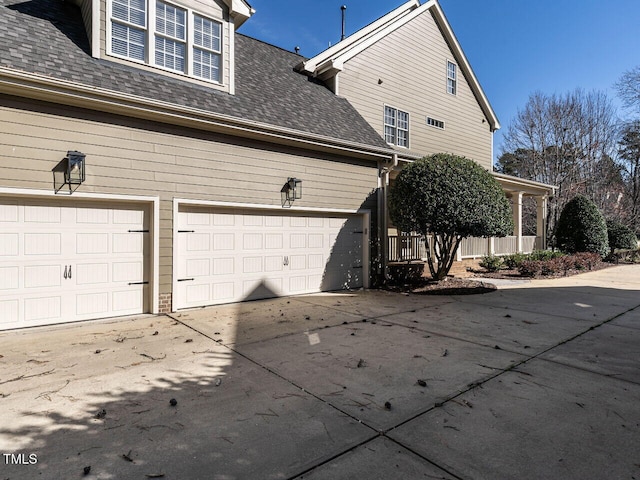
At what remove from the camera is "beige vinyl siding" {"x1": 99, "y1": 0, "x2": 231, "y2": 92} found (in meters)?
6.43

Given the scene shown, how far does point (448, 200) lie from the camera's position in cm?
849

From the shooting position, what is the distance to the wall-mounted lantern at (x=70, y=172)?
18.0 feet

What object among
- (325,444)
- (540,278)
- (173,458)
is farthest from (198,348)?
(540,278)

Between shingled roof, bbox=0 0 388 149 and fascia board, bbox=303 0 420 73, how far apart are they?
0.85 m

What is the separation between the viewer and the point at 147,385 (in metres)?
3.47

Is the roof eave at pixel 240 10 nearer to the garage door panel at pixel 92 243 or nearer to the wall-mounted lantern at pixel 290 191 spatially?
the wall-mounted lantern at pixel 290 191

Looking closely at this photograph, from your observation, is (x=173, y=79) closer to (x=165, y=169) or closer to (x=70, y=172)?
(x=165, y=169)

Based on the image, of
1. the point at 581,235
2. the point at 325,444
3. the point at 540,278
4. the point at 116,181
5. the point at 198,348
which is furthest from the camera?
the point at 581,235

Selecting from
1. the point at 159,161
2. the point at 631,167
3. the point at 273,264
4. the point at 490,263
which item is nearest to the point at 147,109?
the point at 159,161

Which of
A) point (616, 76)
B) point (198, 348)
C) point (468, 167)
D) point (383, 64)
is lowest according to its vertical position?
point (198, 348)

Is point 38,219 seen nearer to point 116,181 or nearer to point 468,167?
point 116,181

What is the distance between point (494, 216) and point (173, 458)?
862 cm

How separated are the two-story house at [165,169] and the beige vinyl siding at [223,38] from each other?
0.09 feet

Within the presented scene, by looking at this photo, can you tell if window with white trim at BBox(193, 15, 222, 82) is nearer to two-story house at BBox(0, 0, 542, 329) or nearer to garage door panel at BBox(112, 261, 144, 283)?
two-story house at BBox(0, 0, 542, 329)
